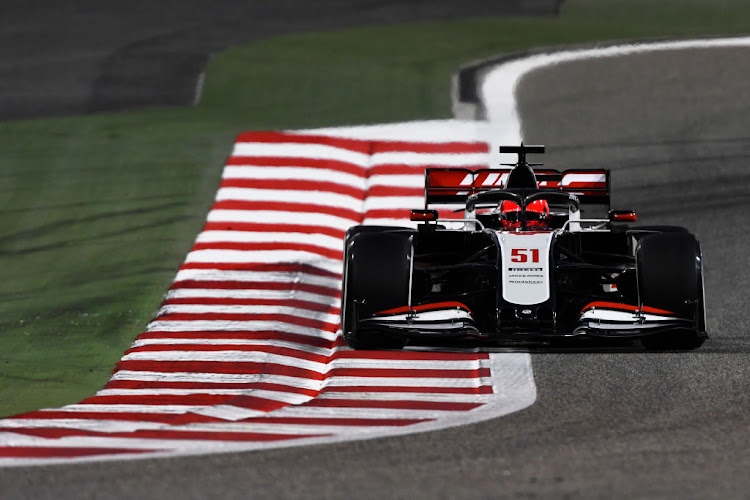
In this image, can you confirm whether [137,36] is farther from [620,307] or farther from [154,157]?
[620,307]

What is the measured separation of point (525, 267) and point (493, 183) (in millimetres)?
2362

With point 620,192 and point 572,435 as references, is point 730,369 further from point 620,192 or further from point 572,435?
point 620,192

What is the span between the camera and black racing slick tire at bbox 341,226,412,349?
9281 millimetres

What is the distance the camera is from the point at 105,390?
29.8 ft

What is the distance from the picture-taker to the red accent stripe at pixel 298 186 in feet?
47.1

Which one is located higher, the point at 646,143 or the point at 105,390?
the point at 646,143

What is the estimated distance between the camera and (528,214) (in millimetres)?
10023

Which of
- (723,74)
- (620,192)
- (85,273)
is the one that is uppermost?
(723,74)

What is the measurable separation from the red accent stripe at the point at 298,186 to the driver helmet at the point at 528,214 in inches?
173

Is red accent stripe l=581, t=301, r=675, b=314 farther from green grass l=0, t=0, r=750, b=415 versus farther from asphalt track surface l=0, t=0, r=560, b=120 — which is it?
asphalt track surface l=0, t=0, r=560, b=120

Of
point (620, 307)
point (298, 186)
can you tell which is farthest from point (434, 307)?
point (298, 186)

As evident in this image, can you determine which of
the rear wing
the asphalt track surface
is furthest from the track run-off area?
the asphalt track surface

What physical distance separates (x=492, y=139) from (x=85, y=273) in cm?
556

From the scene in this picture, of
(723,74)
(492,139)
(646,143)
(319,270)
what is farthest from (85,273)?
(723,74)
